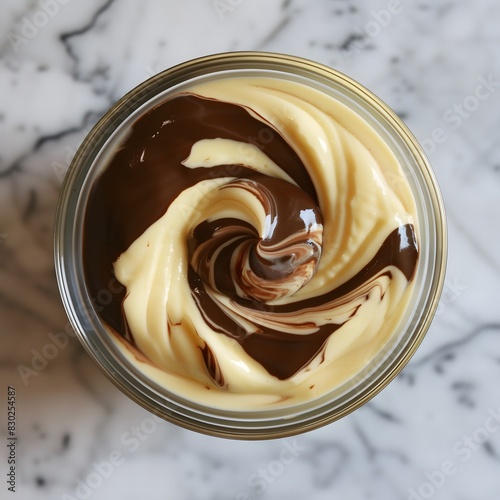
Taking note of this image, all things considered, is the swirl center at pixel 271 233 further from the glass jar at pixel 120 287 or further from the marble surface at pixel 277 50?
the marble surface at pixel 277 50

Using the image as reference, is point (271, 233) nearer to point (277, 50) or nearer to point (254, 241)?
point (254, 241)

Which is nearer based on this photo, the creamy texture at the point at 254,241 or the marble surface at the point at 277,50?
the creamy texture at the point at 254,241

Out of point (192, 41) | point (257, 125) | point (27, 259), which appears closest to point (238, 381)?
point (257, 125)

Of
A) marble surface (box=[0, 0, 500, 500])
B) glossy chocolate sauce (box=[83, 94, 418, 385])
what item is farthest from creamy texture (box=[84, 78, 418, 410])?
marble surface (box=[0, 0, 500, 500])

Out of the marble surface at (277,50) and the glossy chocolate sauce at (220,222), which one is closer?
the glossy chocolate sauce at (220,222)

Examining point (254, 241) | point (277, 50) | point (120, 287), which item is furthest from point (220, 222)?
point (277, 50)

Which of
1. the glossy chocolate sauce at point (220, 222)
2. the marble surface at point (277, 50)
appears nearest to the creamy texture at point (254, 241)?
the glossy chocolate sauce at point (220, 222)

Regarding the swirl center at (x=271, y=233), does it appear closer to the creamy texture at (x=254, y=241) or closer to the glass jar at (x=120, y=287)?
the creamy texture at (x=254, y=241)
